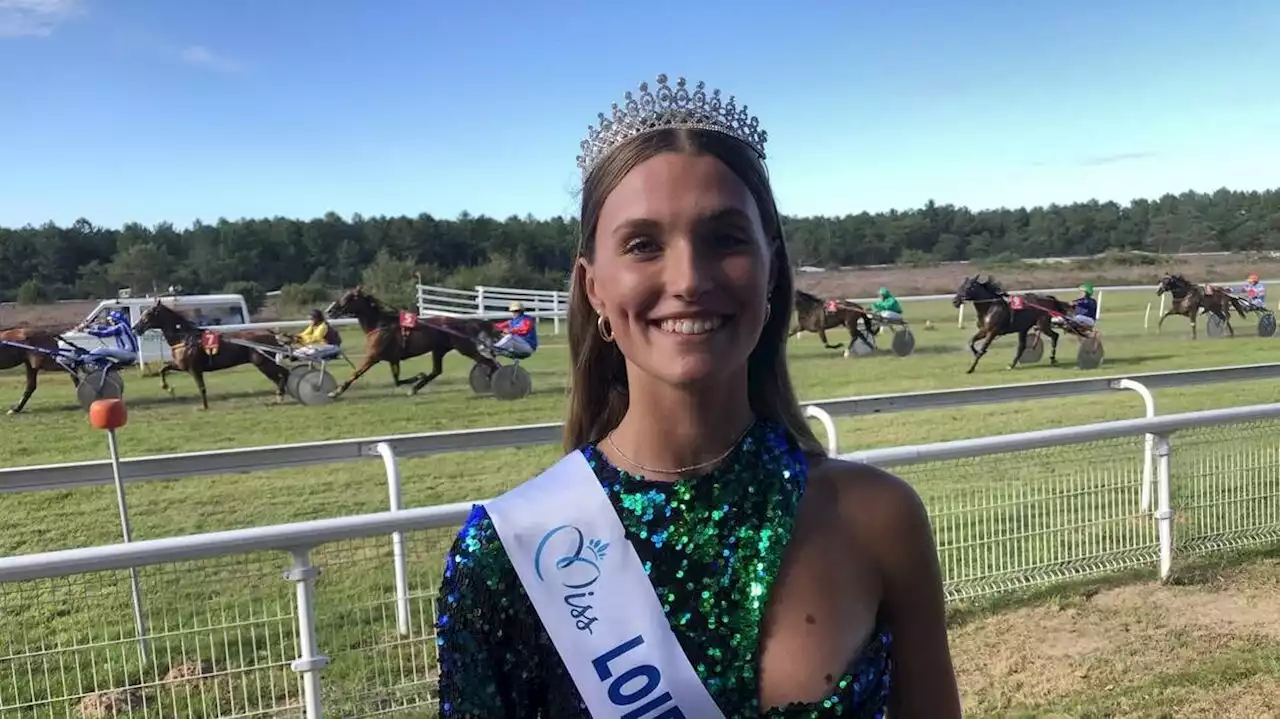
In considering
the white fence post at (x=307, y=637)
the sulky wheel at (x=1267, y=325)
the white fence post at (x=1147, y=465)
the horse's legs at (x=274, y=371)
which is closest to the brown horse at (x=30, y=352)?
the horse's legs at (x=274, y=371)

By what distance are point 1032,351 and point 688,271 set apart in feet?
60.1

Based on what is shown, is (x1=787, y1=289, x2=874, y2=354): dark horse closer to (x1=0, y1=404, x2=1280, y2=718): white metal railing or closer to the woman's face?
(x1=0, y1=404, x2=1280, y2=718): white metal railing

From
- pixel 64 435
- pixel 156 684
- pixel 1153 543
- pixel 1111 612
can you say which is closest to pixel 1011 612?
pixel 1111 612

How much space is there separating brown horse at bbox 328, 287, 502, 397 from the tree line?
23.0 m

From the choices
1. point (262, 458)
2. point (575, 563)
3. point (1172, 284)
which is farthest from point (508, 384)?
point (1172, 284)

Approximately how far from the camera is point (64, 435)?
1195cm

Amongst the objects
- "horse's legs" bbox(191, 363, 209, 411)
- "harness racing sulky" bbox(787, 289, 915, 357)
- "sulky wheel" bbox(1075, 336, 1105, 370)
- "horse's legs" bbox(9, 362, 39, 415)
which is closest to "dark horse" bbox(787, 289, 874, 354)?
"harness racing sulky" bbox(787, 289, 915, 357)

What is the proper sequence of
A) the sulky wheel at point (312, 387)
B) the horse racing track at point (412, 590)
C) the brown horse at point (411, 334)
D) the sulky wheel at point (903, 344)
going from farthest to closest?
the sulky wheel at point (903, 344) < the brown horse at point (411, 334) < the sulky wheel at point (312, 387) < the horse racing track at point (412, 590)

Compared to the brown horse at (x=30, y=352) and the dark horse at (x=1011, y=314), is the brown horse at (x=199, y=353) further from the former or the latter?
the dark horse at (x=1011, y=314)

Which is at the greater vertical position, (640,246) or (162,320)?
(640,246)

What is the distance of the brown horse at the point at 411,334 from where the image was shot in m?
15.5

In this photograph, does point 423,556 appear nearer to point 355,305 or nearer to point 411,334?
point 411,334

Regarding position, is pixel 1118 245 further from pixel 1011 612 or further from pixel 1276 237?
pixel 1011 612

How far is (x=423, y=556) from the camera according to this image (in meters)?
3.90
